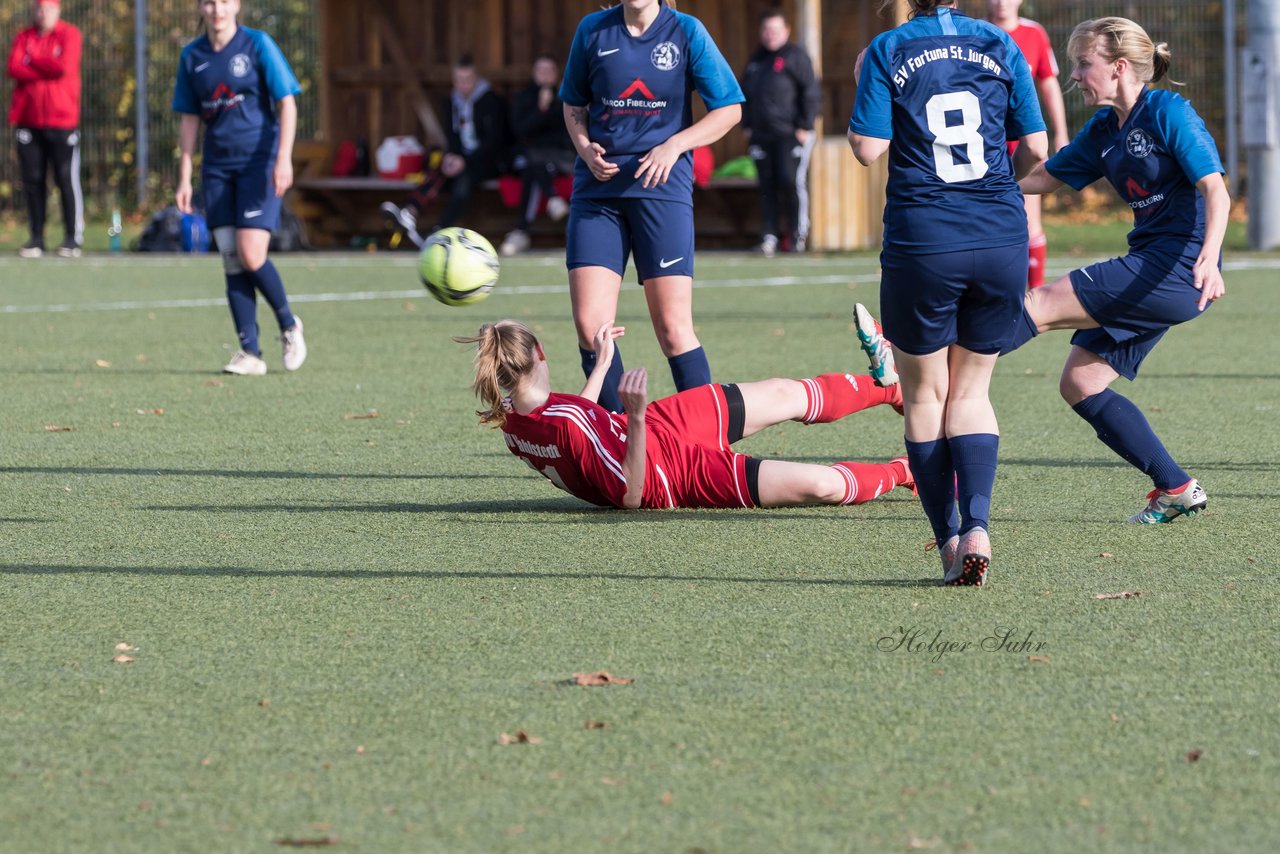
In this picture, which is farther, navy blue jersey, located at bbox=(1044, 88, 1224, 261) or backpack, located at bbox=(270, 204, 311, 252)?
backpack, located at bbox=(270, 204, 311, 252)

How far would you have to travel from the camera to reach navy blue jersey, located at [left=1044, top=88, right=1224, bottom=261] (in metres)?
5.60

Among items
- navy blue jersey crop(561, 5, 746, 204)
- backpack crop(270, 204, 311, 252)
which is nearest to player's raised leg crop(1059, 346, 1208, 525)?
navy blue jersey crop(561, 5, 746, 204)

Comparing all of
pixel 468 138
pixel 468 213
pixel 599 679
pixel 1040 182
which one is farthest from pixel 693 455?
pixel 468 213

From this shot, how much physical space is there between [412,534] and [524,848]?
2.85 meters

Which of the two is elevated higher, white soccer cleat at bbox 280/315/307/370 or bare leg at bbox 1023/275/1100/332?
bare leg at bbox 1023/275/1100/332

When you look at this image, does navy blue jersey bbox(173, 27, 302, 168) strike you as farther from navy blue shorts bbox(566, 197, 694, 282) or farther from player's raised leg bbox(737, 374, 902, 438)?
player's raised leg bbox(737, 374, 902, 438)

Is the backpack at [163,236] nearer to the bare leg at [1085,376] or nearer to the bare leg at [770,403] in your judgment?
the bare leg at [770,403]

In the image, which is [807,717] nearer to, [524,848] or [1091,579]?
[524,848]

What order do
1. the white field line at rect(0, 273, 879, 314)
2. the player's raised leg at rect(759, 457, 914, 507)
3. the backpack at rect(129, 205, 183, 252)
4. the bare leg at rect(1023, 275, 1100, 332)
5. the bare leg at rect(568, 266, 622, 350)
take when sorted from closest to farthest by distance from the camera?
the bare leg at rect(1023, 275, 1100, 332), the player's raised leg at rect(759, 457, 914, 507), the bare leg at rect(568, 266, 622, 350), the white field line at rect(0, 273, 879, 314), the backpack at rect(129, 205, 183, 252)

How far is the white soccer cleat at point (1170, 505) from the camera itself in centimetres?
586

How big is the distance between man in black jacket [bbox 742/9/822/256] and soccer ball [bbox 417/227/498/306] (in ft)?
36.2

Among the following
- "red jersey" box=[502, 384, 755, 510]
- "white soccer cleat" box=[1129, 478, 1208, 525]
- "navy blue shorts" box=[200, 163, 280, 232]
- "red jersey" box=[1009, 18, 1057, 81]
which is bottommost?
"white soccer cleat" box=[1129, 478, 1208, 525]

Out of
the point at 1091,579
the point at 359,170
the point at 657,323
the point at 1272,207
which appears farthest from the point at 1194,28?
the point at 1091,579

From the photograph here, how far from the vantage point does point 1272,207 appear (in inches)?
701
